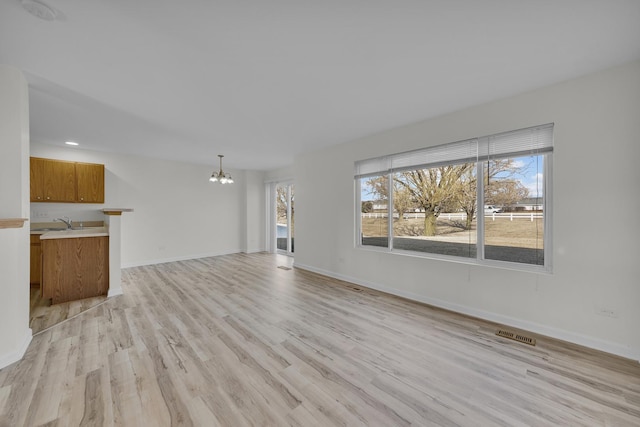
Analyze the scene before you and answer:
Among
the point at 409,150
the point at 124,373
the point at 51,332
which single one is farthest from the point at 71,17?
the point at 409,150

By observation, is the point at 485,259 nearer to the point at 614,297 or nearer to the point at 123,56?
the point at 614,297

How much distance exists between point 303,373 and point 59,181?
224 inches

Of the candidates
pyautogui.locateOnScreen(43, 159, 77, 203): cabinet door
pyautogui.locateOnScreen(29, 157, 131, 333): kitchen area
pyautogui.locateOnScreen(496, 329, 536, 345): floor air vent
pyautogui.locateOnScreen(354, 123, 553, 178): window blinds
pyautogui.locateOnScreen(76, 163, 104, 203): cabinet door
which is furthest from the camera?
pyautogui.locateOnScreen(76, 163, 104, 203): cabinet door

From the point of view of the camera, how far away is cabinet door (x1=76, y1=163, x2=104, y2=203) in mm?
4672

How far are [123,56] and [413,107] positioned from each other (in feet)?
9.93

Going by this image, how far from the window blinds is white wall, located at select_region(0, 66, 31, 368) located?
4210mm

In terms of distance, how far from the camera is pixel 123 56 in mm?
2002

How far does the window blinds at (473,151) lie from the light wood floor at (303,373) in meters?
2.04

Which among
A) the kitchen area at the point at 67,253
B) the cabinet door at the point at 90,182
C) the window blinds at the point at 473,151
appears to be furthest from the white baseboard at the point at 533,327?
the cabinet door at the point at 90,182

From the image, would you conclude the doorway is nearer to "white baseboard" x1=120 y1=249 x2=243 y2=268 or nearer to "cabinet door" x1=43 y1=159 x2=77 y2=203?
"white baseboard" x1=120 y1=249 x2=243 y2=268

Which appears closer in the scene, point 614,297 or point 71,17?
point 71,17

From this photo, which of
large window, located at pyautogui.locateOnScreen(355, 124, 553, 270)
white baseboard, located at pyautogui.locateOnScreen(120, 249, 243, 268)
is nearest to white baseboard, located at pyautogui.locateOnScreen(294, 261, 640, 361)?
large window, located at pyautogui.locateOnScreen(355, 124, 553, 270)

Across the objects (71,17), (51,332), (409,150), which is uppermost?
(71,17)

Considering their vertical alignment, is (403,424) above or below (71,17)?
below
